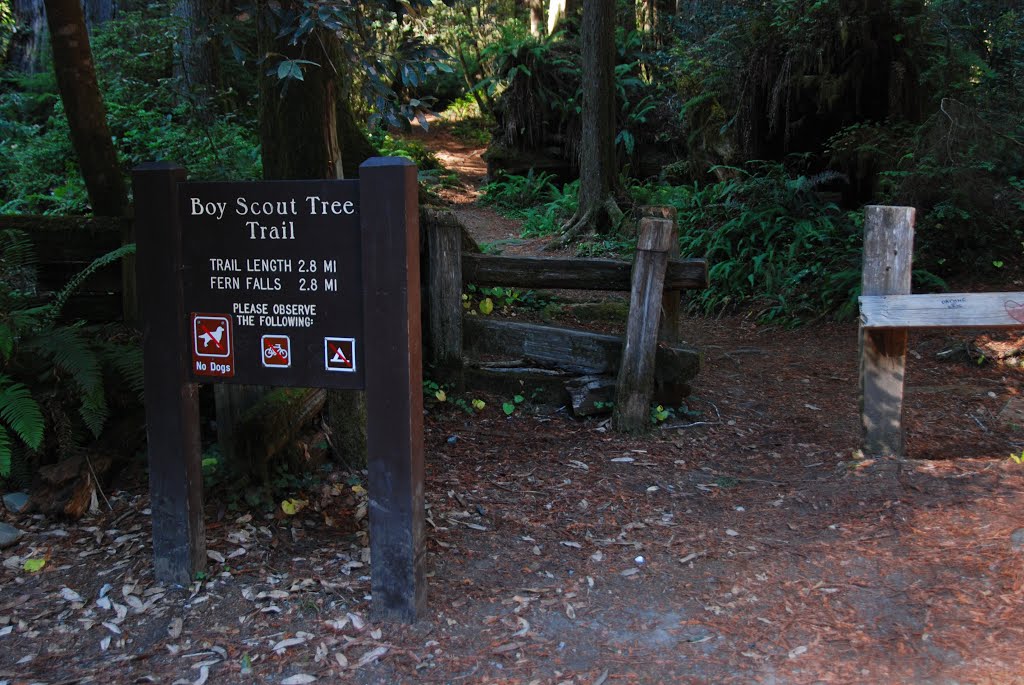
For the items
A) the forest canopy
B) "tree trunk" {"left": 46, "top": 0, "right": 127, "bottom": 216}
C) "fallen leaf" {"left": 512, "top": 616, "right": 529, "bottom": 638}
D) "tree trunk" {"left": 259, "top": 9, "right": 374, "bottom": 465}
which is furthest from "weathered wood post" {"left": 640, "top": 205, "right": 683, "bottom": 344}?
"tree trunk" {"left": 46, "top": 0, "right": 127, "bottom": 216}

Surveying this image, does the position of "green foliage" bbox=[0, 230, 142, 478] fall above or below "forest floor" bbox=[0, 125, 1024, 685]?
above

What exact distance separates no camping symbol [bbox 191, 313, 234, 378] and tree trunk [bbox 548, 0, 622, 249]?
9620mm

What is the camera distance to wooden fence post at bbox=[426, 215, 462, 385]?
6707 mm

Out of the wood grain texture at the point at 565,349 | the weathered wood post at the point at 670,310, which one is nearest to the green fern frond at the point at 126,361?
the wood grain texture at the point at 565,349

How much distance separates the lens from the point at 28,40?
16.7 m

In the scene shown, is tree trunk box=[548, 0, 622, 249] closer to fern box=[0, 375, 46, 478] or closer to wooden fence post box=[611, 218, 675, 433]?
wooden fence post box=[611, 218, 675, 433]


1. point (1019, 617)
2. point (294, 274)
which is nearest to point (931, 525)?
point (1019, 617)

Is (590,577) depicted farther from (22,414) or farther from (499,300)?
(499,300)

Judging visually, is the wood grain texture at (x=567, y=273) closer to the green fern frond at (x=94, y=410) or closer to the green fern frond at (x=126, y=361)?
the green fern frond at (x=126, y=361)

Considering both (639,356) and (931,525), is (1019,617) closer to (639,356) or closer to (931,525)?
(931,525)

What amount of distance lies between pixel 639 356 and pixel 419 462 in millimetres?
2943

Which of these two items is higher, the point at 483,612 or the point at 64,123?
the point at 64,123

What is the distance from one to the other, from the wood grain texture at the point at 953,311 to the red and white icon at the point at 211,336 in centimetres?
383

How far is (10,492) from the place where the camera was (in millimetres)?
4891
